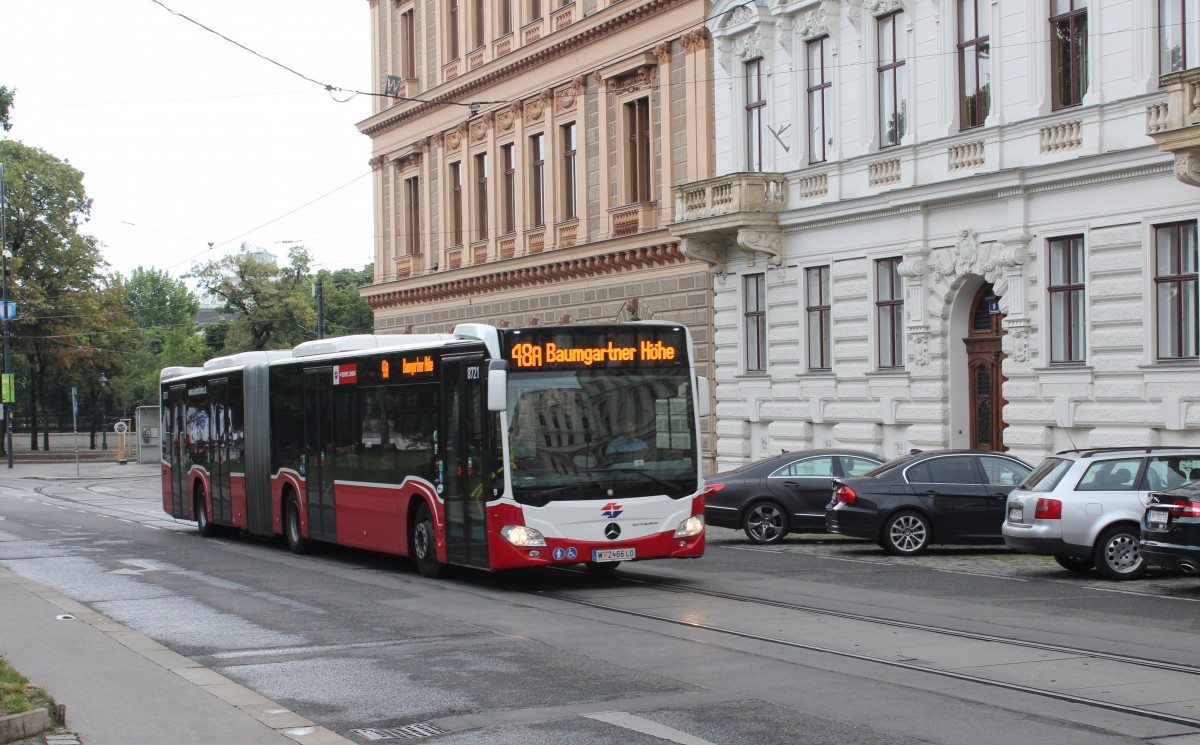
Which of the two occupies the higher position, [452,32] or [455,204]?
[452,32]

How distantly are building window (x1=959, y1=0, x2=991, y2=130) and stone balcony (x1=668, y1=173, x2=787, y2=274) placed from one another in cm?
563

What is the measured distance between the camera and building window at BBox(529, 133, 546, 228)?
43.7m

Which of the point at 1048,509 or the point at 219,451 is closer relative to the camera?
the point at 1048,509

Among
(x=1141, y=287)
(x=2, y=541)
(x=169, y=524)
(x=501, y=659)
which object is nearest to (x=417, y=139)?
(x=169, y=524)

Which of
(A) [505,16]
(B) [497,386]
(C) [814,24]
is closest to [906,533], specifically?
(B) [497,386]

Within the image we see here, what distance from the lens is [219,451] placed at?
2709 centimetres

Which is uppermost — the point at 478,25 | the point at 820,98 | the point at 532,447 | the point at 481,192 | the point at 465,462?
the point at 478,25

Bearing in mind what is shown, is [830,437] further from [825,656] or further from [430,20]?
[430,20]

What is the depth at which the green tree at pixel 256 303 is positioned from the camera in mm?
95375

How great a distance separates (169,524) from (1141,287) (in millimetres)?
19773

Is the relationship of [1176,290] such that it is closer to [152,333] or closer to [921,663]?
[921,663]

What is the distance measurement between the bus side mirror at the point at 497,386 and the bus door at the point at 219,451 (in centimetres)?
1155

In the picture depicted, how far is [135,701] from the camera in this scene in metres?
10.0

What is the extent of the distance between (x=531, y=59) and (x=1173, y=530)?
99.1ft
